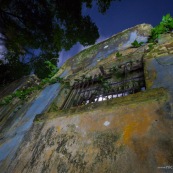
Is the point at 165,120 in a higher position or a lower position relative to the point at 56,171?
higher

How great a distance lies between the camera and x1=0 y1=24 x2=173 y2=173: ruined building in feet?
5.76

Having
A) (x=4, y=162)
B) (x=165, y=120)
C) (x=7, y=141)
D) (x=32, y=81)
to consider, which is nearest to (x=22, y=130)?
(x=7, y=141)

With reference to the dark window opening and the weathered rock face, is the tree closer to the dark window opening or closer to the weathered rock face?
the weathered rock face

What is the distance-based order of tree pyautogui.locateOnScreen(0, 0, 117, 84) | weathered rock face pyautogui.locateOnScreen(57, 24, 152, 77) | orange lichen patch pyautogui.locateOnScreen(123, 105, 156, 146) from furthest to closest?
tree pyautogui.locateOnScreen(0, 0, 117, 84) < weathered rock face pyautogui.locateOnScreen(57, 24, 152, 77) < orange lichen patch pyautogui.locateOnScreen(123, 105, 156, 146)

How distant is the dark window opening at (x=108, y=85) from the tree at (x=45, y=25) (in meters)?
5.49

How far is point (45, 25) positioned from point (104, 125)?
854cm

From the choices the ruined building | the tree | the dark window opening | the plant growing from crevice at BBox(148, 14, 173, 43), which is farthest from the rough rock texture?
the tree

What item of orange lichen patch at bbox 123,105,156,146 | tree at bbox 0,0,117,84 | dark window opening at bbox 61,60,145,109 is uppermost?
tree at bbox 0,0,117,84

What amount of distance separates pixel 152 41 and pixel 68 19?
639 cm

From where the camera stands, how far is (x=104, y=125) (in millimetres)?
2215

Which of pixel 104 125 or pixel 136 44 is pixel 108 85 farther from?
pixel 136 44

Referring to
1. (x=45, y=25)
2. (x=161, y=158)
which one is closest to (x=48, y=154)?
(x=161, y=158)

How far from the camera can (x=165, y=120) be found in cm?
185

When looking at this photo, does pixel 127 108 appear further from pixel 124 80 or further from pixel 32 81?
pixel 32 81
